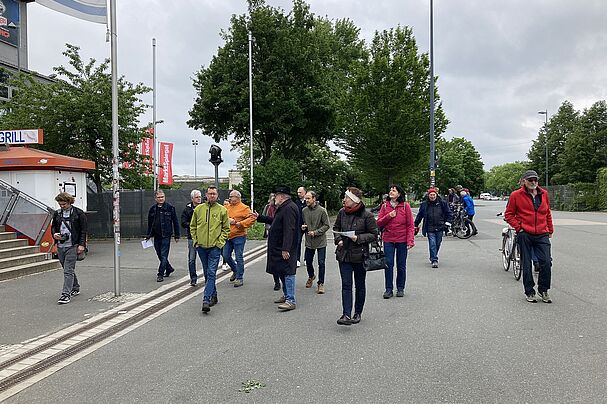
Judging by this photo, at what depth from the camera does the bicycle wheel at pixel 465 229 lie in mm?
17250

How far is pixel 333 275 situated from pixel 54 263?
6.38 meters

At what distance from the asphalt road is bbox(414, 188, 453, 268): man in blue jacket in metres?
2.14

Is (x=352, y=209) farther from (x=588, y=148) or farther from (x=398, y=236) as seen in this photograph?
(x=588, y=148)

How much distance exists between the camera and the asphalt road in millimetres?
4250

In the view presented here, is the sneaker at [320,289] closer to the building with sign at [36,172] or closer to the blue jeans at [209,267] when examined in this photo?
the blue jeans at [209,267]

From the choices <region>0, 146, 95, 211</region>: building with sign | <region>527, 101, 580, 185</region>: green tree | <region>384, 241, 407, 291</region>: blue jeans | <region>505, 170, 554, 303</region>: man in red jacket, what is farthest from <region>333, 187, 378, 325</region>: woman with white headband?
<region>527, 101, 580, 185</region>: green tree

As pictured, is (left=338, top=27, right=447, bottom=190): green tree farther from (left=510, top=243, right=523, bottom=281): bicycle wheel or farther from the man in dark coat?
the man in dark coat

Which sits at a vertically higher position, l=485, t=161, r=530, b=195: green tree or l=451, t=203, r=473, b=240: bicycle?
l=485, t=161, r=530, b=195: green tree

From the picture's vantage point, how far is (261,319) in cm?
680

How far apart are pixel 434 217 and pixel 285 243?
4.82 meters

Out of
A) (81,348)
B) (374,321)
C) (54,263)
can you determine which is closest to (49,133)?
(54,263)

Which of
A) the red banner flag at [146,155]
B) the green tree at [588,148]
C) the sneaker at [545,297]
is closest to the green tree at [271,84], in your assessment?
the red banner flag at [146,155]

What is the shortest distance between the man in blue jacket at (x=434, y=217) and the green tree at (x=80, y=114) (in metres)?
12.1

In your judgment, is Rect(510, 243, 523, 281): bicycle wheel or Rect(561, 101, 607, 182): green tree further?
Rect(561, 101, 607, 182): green tree
